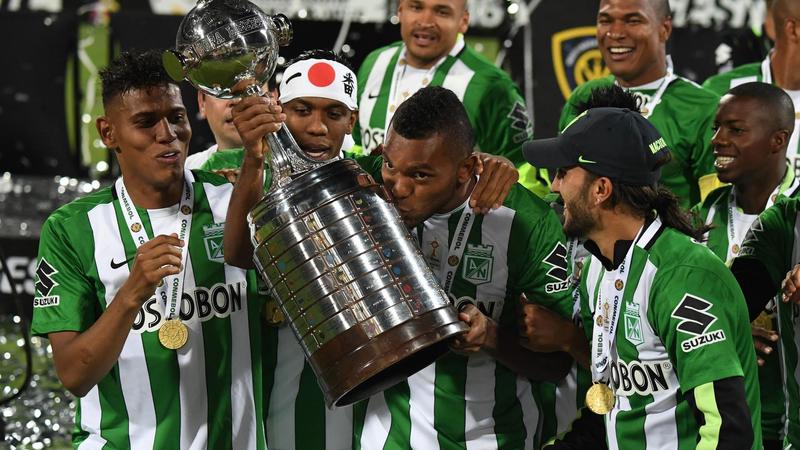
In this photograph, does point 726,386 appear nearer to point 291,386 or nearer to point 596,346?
point 596,346

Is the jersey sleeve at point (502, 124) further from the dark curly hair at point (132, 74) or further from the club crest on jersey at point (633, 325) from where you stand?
the club crest on jersey at point (633, 325)

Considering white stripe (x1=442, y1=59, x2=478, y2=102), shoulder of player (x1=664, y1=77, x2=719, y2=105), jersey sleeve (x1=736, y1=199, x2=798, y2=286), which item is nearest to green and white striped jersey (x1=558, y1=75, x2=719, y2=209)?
shoulder of player (x1=664, y1=77, x2=719, y2=105)

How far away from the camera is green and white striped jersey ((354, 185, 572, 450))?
365 cm

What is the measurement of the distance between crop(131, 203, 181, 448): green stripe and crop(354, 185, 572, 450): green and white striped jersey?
0.56 metres

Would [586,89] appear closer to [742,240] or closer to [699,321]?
[742,240]

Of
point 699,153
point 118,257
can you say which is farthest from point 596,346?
point 699,153

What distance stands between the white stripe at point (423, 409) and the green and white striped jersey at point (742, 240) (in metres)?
0.90

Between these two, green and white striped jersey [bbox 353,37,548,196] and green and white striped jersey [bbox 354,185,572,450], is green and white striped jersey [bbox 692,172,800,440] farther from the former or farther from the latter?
green and white striped jersey [bbox 353,37,548,196]

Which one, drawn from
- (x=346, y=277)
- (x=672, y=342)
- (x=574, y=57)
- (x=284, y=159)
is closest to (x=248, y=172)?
(x=284, y=159)

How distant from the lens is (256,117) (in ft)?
10.1

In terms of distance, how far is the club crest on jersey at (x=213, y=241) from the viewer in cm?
366

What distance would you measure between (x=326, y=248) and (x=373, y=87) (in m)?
2.40

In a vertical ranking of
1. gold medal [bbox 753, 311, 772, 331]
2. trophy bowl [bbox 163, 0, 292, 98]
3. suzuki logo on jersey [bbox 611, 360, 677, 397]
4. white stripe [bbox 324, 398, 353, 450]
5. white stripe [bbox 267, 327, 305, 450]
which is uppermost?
trophy bowl [bbox 163, 0, 292, 98]

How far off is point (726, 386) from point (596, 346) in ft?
1.51
